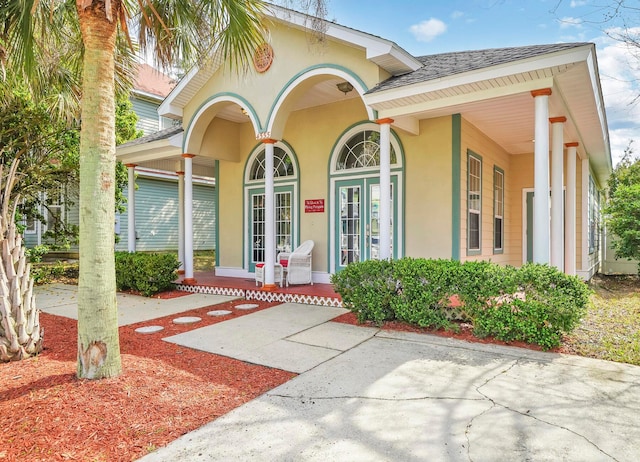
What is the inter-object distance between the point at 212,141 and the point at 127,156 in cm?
271

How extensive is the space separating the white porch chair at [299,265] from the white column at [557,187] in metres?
4.70

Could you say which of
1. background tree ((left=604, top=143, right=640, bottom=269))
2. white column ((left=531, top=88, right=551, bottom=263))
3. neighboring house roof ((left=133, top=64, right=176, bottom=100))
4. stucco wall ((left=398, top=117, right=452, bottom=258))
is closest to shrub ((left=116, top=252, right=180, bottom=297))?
stucco wall ((left=398, top=117, right=452, bottom=258))

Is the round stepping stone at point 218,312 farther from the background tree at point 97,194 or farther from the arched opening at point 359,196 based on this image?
the background tree at point 97,194

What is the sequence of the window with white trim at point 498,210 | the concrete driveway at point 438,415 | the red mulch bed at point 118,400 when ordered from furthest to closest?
the window with white trim at point 498,210 < the red mulch bed at point 118,400 < the concrete driveway at point 438,415

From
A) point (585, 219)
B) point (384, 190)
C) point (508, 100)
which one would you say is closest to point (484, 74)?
point (508, 100)

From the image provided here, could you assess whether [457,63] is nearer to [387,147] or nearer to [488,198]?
[387,147]

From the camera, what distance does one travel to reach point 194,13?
5262mm

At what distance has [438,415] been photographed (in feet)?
10.4

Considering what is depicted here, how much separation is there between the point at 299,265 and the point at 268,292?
3.21 feet

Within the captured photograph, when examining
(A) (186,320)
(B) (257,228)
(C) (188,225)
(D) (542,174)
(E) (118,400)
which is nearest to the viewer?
(E) (118,400)

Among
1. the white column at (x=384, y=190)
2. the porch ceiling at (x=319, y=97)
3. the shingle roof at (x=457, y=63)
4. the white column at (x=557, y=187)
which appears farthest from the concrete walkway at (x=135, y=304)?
the white column at (x=557, y=187)

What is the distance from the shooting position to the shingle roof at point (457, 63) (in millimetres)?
5551

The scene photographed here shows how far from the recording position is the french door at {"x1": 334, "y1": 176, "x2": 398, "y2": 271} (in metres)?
8.70

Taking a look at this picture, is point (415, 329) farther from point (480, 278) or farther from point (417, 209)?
point (417, 209)
